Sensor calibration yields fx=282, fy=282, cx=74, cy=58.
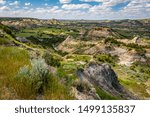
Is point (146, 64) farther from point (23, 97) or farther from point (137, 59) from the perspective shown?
point (23, 97)

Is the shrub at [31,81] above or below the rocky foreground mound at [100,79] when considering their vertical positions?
above

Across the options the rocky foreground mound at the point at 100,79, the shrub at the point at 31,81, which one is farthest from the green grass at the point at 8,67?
the rocky foreground mound at the point at 100,79

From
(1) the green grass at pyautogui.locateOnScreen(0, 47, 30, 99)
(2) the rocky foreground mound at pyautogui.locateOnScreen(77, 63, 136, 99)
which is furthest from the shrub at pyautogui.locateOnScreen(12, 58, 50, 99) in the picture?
(2) the rocky foreground mound at pyautogui.locateOnScreen(77, 63, 136, 99)

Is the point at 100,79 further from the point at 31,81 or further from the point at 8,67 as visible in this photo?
the point at 31,81

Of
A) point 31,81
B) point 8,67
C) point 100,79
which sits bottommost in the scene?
point 100,79

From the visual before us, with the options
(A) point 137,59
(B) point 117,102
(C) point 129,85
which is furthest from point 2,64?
(A) point 137,59

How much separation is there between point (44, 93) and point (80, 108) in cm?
161

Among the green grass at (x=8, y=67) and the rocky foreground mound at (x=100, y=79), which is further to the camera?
the rocky foreground mound at (x=100, y=79)

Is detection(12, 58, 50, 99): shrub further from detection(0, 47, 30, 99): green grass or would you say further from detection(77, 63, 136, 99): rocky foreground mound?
detection(77, 63, 136, 99): rocky foreground mound

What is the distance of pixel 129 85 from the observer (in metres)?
54.2

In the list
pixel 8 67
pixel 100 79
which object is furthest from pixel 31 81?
pixel 100 79

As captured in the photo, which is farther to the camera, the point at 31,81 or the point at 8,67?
the point at 8,67

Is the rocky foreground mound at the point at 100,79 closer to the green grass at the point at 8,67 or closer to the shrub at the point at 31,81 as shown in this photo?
the green grass at the point at 8,67

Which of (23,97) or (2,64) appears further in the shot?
(2,64)
